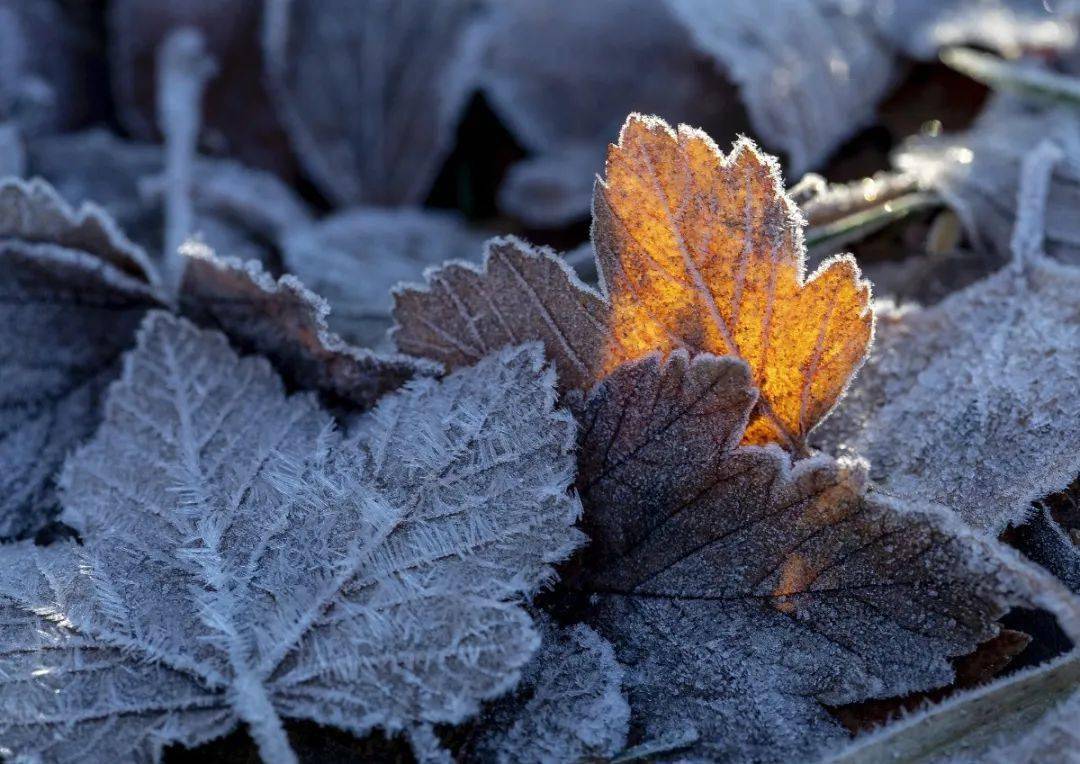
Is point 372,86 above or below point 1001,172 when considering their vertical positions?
above

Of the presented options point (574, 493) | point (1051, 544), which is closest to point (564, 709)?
point (574, 493)

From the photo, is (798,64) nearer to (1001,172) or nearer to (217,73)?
(1001,172)

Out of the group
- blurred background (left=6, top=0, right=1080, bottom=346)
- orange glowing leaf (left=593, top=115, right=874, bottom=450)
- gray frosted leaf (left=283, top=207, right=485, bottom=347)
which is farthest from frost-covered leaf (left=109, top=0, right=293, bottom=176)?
orange glowing leaf (left=593, top=115, right=874, bottom=450)

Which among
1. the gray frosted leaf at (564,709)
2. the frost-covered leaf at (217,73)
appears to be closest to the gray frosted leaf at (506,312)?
the gray frosted leaf at (564,709)

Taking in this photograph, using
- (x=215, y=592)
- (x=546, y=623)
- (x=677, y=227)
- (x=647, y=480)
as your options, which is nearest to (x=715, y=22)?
(x=677, y=227)

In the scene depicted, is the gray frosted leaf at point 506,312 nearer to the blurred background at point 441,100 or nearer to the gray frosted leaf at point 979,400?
the gray frosted leaf at point 979,400

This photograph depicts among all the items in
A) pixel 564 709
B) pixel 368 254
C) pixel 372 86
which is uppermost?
pixel 372 86

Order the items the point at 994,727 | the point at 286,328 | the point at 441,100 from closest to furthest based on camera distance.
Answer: the point at 994,727 → the point at 286,328 → the point at 441,100
